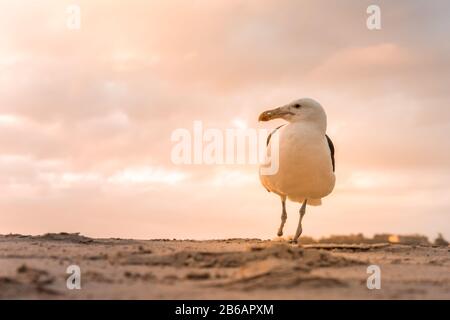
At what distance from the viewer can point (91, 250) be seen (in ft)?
31.7

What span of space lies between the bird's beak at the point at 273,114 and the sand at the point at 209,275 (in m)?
4.02

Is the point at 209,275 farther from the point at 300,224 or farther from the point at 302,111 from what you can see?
the point at 302,111

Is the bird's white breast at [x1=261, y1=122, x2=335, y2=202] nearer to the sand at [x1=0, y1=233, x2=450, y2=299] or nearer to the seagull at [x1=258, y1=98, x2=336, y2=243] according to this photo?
the seagull at [x1=258, y1=98, x2=336, y2=243]

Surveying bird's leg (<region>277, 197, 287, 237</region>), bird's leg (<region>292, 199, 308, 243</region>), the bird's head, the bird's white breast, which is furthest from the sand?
bird's leg (<region>277, 197, 287, 237</region>)

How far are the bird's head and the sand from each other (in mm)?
3589

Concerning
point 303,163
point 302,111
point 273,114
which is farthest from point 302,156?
point 273,114

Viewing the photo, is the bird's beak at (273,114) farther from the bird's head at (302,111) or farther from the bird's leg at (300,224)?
the bird's leg at (300,224)

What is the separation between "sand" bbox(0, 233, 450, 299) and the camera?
6.55m

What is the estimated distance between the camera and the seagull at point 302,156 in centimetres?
1184

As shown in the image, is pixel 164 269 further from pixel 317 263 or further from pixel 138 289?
pixel 317 263

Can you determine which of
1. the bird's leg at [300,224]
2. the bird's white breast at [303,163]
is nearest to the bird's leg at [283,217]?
the bird's leg at [300,224]

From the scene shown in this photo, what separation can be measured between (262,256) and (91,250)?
3020mm

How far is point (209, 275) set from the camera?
7285mm
